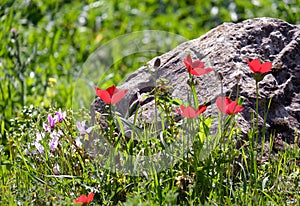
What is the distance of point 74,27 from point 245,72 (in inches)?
122

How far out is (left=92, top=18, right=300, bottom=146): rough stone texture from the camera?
131 inches

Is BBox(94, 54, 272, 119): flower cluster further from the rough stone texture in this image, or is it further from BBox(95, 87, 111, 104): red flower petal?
the rough stone texture

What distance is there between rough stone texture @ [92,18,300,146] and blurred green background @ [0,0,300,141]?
4.65ft

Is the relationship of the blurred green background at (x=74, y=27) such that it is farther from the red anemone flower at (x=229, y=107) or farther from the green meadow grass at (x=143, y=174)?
the red anemone flower at (x=229, y=107)

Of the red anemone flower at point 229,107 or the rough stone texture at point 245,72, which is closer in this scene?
the red anemone flower at point 229,107

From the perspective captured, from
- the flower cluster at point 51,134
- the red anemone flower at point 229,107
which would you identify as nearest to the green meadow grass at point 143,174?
the flower cluster at point 51,134

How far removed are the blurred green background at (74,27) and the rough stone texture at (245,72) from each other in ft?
4.65

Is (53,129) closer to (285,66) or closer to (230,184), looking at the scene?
(230,184)

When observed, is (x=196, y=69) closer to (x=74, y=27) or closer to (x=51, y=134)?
(x=51, y=134)

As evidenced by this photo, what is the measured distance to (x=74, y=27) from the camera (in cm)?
618

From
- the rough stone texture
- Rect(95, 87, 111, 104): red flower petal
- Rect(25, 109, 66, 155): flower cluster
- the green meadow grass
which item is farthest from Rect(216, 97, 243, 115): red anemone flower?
Rect(25, 109, 66, 155): flower cluster

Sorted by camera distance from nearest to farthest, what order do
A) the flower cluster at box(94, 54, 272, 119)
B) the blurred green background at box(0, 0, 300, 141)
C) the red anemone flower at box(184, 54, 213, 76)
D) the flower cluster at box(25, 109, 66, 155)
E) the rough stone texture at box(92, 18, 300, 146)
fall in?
the flower cluster at box(94, 54, 272, 119) → the red anemone flower at box(184, 54, 213, 76) → the flower cluster at box(25, 109, 66, 155) → the rough stone texture at box(92, 18, 300, 146) → the blurred green background at box(0, 0, 300, 141)

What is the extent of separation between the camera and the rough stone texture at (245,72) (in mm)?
3334

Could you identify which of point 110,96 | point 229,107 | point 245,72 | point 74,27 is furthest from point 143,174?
point 74,27
